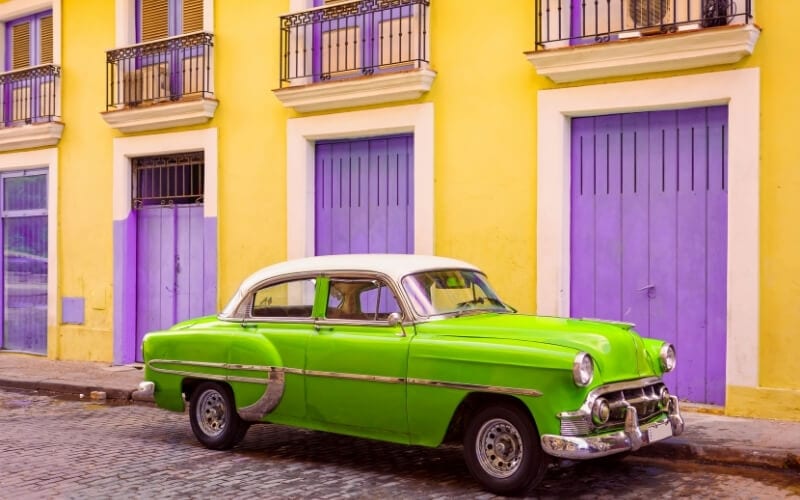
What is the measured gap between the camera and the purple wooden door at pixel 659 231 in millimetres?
9484

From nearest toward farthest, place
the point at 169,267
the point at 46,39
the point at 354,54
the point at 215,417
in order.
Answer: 1. the point at 215,417
2. the point at 354,54
3. the point at 169,267
4. the point at 46,39

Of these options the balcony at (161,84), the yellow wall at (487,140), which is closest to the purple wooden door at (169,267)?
the balcony at (161,84)

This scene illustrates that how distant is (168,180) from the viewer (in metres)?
14.1

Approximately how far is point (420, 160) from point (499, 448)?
5339 mm

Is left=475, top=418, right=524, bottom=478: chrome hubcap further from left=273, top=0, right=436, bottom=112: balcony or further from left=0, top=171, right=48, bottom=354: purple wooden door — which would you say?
left=0, top=171, right=48, bottom=354: purple wooden door

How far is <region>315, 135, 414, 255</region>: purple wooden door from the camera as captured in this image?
1165 cm

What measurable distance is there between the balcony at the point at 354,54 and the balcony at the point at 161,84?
1425 mm

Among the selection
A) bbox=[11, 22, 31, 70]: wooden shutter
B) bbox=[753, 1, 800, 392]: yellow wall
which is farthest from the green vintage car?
bbox=[11, 22, 31, 70]: wooden shutter

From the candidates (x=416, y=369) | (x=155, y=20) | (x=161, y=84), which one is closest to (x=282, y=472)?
(x=416, y=369)

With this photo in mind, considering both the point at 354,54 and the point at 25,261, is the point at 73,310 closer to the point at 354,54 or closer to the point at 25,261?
the point at 25,261

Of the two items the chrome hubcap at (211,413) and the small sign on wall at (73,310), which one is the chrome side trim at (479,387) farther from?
the small sign on wall at (73,310)

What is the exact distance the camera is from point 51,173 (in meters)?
15.3

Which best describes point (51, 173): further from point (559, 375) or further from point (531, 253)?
point (559, 375)

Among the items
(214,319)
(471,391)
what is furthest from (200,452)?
(471,391)
